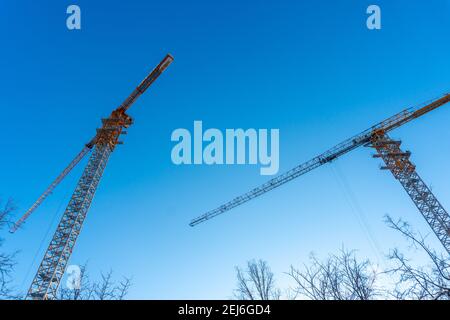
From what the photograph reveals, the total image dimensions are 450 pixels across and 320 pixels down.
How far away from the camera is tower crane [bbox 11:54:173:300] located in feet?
83.7

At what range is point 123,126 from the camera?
125 ft

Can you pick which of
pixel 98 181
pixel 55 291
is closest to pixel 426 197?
pixel 98 181

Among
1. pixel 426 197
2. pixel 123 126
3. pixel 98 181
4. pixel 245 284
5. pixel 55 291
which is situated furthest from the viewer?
pixel 123 126

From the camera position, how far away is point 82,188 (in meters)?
30.5

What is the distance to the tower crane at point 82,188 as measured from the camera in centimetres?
2552
